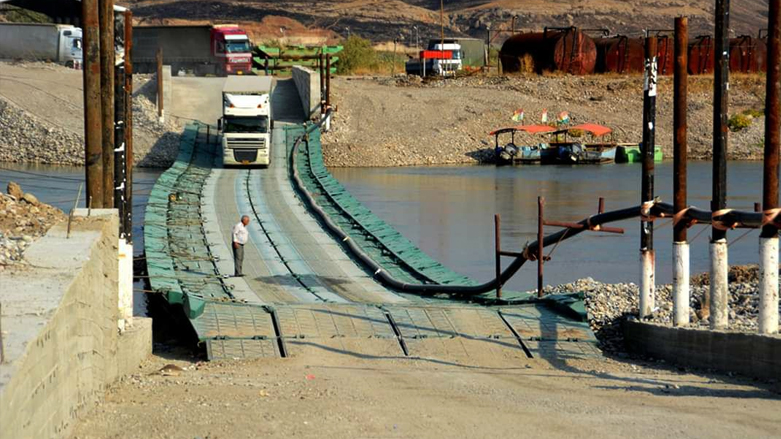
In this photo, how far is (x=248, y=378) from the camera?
49.2ft

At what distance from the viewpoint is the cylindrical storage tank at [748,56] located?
73.8 m

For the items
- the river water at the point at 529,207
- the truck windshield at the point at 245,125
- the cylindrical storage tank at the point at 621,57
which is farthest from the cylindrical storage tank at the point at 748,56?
the truck windshield at the point at 245,125

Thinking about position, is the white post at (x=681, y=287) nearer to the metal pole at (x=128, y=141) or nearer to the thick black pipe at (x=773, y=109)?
the thick black pipe at (x=773, y=109)

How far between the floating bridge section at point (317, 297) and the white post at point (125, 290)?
3.78 ft

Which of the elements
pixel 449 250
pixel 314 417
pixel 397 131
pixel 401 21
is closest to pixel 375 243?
pixel 449 250

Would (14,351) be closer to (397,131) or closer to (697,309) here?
(697,309)

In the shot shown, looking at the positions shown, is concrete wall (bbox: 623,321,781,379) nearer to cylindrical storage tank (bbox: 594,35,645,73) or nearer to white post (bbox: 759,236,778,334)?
white post (bbox: 759,236,778,334)

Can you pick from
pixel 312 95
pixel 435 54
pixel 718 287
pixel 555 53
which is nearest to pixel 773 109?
pixel 718 287

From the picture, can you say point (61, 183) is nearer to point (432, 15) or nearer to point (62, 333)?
point (62, 333)

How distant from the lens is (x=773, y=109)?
1745 centimetres

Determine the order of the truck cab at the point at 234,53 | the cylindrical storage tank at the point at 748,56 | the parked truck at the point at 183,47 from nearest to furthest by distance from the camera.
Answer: the truck cab at the point at 234,53 → the cylindrical storage tank at the point at 748,56 → the parked truck at the point at 183,47

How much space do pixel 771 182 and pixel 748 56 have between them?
59.8 m

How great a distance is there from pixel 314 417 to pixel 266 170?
101 ft

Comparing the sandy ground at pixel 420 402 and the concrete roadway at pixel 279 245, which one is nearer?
the sandy ground at pixel 420 402
